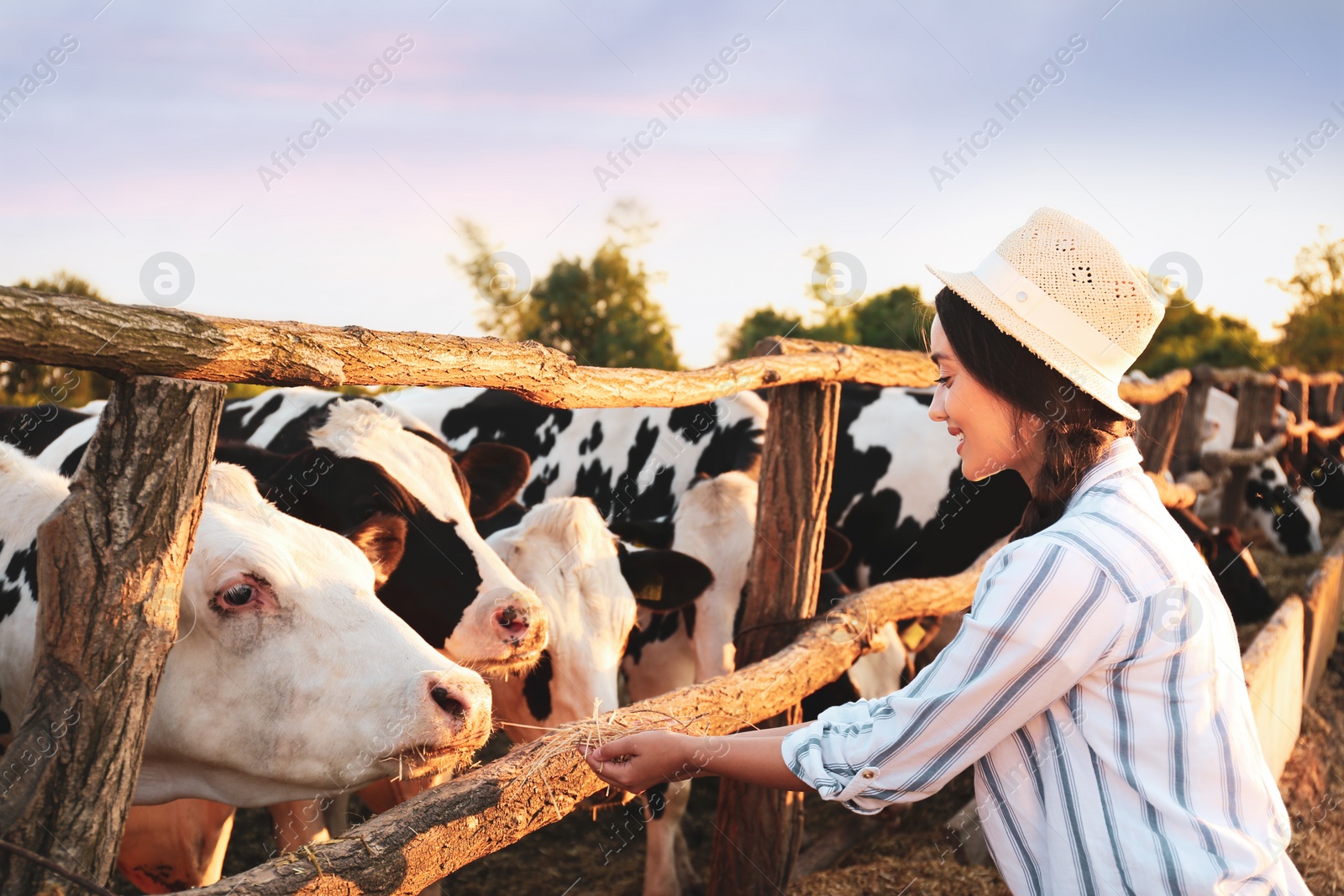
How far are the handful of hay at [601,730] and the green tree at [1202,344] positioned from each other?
15703 millimetres

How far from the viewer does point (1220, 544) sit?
6.25m

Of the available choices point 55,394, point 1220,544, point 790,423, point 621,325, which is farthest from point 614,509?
point 621,325

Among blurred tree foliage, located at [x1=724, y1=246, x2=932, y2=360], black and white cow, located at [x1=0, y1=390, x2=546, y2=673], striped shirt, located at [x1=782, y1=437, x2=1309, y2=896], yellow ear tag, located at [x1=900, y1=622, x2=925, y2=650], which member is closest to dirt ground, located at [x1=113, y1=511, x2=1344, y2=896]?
yellow ear tag, located at [x1=900, y1=622, x2=925, y2=650]

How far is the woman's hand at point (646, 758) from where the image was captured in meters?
1.80

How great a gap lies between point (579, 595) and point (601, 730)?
124cm

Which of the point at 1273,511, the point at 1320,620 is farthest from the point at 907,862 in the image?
the point at 1273,511

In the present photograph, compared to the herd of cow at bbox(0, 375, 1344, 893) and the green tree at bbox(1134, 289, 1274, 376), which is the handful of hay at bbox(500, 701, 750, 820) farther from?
the green tree at bbox(1134, 289, 1274, 376)

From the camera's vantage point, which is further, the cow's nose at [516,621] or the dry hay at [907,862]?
the dry hay at [907,862]

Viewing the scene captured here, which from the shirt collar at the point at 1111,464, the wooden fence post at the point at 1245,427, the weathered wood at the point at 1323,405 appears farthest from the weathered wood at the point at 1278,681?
the weathered wood at the point at 1323,405

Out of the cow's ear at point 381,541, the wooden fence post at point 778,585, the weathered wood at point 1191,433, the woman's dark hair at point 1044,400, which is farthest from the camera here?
the weathered wood at point 1191,433

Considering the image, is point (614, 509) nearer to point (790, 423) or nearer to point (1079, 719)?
point (790, 423)

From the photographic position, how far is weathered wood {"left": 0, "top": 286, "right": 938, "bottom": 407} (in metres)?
1.44

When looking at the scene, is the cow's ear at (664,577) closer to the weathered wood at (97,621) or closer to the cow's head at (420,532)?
the cow's head at (420,532)

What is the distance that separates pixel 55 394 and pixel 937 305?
9.54 feet
